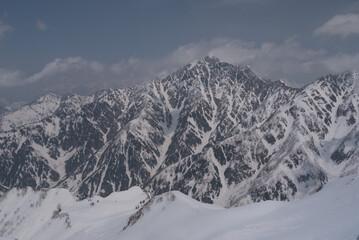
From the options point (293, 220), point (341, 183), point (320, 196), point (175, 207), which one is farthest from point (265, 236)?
point (175, 207)

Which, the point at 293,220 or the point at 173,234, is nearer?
the point at 293,220

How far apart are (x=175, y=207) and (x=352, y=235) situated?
3642 inches

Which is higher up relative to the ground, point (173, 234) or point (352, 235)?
point (352, 235)

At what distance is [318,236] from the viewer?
58.2m

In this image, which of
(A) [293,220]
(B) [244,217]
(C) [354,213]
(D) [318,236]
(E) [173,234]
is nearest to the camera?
(D) [318,236]

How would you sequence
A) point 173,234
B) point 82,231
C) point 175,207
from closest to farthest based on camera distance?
point 173,234 < point 175,207 < point 82,231

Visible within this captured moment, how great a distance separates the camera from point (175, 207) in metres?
138

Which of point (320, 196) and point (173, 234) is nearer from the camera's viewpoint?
point (320, 196)

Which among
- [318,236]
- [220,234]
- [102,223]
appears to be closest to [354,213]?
[318,236]

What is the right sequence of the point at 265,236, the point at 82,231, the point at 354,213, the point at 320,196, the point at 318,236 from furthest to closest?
the point at 82,231, the point at 320,196, the point at 265,236, the point at 354,213, the point at 318,236

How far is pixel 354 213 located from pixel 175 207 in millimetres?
82721

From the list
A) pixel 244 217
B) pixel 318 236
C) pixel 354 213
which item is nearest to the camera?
pixel 318 236

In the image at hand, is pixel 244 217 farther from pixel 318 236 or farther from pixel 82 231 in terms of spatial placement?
pixel 82 231

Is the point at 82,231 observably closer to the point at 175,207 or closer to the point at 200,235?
the point at 175,207
